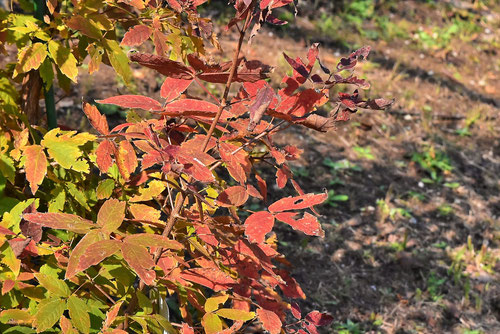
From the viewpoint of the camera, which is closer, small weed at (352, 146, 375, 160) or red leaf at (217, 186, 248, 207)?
red leaf at (217, 186, 248, 207)

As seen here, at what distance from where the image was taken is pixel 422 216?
13.1 feet

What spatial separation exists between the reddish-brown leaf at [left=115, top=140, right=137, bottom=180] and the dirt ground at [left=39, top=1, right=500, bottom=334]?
1.83m

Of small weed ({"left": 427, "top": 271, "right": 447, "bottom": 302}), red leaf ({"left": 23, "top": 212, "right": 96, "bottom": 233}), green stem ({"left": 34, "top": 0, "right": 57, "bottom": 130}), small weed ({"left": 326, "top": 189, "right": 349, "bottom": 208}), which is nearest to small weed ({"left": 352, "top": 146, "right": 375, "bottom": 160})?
small weed ({"left": 326, "top": 189, "right": 349, "bottom": 208})

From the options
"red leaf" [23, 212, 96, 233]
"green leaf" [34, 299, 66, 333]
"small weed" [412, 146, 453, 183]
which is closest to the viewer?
"red leaf" [23, 212, 96, 233]

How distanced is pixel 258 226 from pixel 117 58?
0.73 m

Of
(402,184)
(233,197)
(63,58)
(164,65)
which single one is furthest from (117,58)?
(402,184)

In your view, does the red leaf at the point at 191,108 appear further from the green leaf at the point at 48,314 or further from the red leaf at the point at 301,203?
the green leaf at the point at 48,314

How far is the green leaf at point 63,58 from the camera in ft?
5.49

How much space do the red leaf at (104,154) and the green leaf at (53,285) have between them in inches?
11.3

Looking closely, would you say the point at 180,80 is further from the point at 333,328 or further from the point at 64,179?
the point at 333,328

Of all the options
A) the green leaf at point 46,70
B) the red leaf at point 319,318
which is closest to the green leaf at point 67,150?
the green leaf at point 46,70

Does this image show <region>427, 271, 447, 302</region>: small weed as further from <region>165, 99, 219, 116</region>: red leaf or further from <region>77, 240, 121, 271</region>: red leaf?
<region>77, 240, 121, 271</region>: red leaf

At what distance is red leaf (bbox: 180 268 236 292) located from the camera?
1.49 meters

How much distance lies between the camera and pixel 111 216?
4.21 feet
